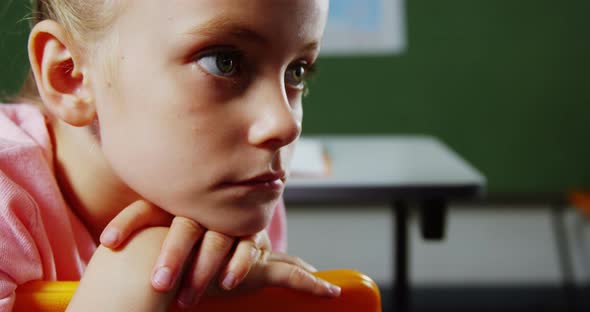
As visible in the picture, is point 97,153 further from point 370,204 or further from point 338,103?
point 370,204

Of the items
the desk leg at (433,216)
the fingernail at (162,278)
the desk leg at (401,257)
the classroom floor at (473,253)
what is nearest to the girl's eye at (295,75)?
the fingernail at (162,278)

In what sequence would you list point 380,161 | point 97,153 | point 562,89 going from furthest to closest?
point 562,89 < point 380,161 < point 97,153

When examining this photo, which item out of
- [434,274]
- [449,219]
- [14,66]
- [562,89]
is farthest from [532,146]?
[14,66]

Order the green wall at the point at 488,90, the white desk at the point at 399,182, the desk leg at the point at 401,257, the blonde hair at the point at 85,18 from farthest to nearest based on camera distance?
the green wall at the point at 488,90 < the desk leg at the point at 401,257 < the white desk at the point at 399,182 < the blonde hair at the point at 85,18

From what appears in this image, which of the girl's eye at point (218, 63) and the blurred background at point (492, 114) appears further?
the blurred background at point (492, 114)

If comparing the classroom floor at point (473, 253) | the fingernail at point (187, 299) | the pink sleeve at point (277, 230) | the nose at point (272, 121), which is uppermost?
the nose at point (272, 121)

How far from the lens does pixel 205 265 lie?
0.56 metres

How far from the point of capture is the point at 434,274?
9.07 feet

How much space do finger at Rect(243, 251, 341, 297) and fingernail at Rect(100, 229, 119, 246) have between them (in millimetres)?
118

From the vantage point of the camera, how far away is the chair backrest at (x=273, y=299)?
19.7 inches

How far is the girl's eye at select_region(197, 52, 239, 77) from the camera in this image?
56 cm

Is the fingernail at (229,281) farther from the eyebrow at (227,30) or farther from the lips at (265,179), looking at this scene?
the eyebrow at (227,30)

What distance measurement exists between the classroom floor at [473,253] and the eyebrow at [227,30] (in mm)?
2282

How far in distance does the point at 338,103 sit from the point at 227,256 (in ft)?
7.16
